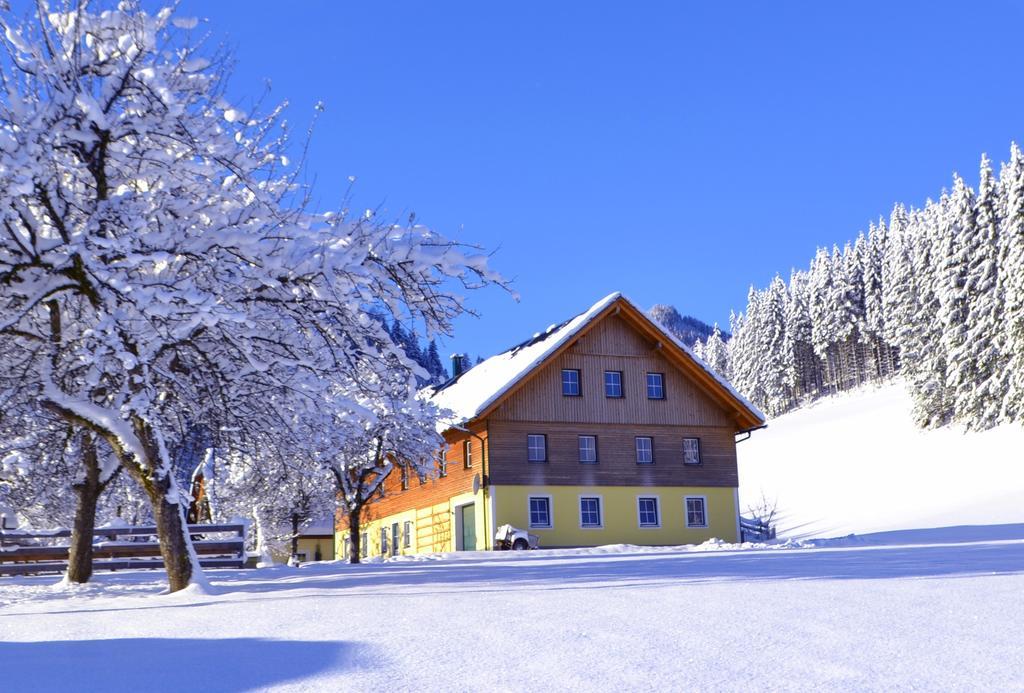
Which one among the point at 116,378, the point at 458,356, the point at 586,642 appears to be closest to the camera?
the point at 586,642

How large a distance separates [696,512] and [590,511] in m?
4.27

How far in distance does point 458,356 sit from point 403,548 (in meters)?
12.1

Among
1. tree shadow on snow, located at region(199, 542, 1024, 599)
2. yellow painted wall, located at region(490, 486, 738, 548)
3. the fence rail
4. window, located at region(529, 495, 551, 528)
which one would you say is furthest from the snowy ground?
the fence rail

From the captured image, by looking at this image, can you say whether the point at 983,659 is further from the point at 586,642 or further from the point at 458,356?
the point at 458,356

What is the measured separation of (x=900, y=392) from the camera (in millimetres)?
85250

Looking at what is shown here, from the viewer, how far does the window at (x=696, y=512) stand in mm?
37188

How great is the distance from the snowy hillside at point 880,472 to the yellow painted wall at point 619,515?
9.30 meters

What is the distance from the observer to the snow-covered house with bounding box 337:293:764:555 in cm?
3556

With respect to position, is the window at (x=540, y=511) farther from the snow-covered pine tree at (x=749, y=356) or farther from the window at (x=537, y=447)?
the snow-covered pine tree at (x=749, y=356)

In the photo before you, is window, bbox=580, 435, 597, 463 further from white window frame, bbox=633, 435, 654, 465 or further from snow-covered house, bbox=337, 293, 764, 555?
white window frame, bbox=633, 435, 654, 465

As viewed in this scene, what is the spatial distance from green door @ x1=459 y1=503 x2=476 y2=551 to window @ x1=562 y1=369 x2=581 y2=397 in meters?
5.52

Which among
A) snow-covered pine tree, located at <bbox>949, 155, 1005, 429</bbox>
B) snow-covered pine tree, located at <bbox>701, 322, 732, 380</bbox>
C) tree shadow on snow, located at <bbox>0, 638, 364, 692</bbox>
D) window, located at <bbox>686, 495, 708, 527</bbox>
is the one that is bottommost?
tree shadow on snow, located at <bbox>0, 638, 364, 692</bbox>

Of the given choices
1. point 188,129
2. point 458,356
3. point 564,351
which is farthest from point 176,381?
point 458,356

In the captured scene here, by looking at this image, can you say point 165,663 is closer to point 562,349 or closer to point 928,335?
Answer: point 562,349
